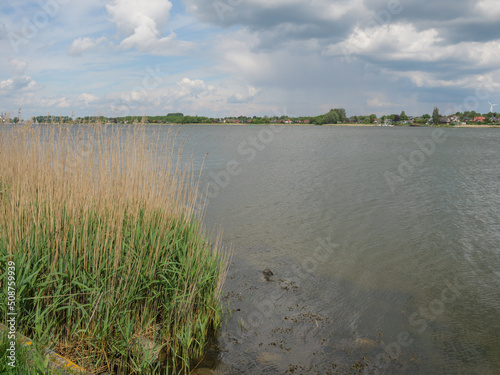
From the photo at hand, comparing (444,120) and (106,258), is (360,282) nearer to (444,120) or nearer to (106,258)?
(106,258)

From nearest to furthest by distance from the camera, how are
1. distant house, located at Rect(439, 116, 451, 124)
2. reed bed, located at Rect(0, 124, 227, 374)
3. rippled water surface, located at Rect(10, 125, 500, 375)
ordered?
reed bed, located at Rect(0, 124, 227, 374)
rippled water surface, located at Rect(10, 125, 500, 375)
distant house, located at Rect(439, 116, 451, 124)

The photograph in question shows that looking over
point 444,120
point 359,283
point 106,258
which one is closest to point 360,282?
point 359,283

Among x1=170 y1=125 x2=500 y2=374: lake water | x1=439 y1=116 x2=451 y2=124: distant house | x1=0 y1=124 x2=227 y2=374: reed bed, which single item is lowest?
x1=170 y1=125 x2=500 y2=374: lake water

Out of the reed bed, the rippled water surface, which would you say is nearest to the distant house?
the rippled water surface

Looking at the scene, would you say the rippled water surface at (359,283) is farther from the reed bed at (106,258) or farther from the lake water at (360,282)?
the reed bed at (106,258)

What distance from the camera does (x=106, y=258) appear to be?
518 cm

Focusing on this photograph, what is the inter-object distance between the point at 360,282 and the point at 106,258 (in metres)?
6.25

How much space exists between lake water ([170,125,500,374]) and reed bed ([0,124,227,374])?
1.04 m

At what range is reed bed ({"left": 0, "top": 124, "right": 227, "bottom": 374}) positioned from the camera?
→ 4.78 metres

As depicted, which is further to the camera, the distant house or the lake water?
the distant house

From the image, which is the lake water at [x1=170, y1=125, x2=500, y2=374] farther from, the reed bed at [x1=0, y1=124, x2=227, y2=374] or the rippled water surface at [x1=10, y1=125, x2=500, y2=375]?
the reed bed at [x1=0, y1=124, x2=227, y2=374]

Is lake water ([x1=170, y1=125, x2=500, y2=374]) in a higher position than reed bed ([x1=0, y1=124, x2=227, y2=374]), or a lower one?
lower

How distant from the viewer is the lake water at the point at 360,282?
19.5ft

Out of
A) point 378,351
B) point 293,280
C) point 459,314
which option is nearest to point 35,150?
point 293,280
